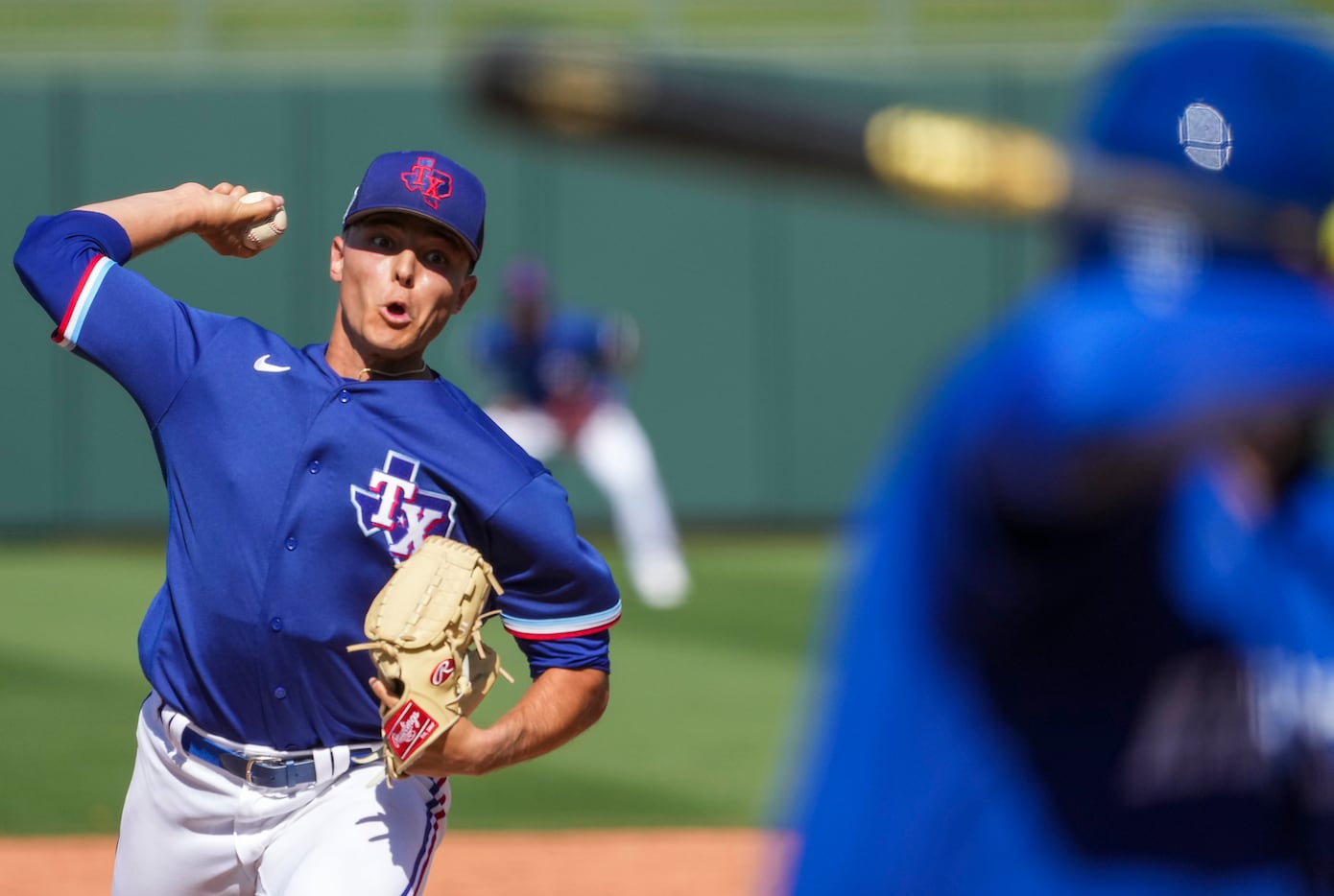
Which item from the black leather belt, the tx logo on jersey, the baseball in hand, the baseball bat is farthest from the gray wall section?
the baseball bat

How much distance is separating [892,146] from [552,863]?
5307 mm

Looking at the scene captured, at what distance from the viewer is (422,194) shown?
3.21 meters

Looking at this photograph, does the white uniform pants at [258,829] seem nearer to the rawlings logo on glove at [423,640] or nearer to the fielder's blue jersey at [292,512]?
the fielder's blue jersey at [292,512]

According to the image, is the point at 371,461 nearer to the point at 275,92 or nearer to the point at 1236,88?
the point at 1236,88

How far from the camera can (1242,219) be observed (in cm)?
113

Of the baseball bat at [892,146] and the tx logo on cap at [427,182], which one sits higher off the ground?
the baseball bat at [892,146]

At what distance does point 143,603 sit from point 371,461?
29.1ft

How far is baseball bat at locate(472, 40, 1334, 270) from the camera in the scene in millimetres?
1023

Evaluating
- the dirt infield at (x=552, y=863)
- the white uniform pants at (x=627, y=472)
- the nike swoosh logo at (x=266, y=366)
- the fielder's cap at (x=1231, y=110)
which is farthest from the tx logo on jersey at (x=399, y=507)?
the white uniform pants at (x=627, y=472)

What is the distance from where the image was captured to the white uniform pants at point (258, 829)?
3.09 m

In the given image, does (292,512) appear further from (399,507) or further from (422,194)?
(422,194)

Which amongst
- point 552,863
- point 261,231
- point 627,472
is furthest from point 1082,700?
point 627,472

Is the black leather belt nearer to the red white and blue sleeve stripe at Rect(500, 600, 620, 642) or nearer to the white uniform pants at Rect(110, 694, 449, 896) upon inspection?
the white uniform pants at Rect(110, 694, 449, 896)

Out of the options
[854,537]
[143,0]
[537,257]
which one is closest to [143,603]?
[537,257]
